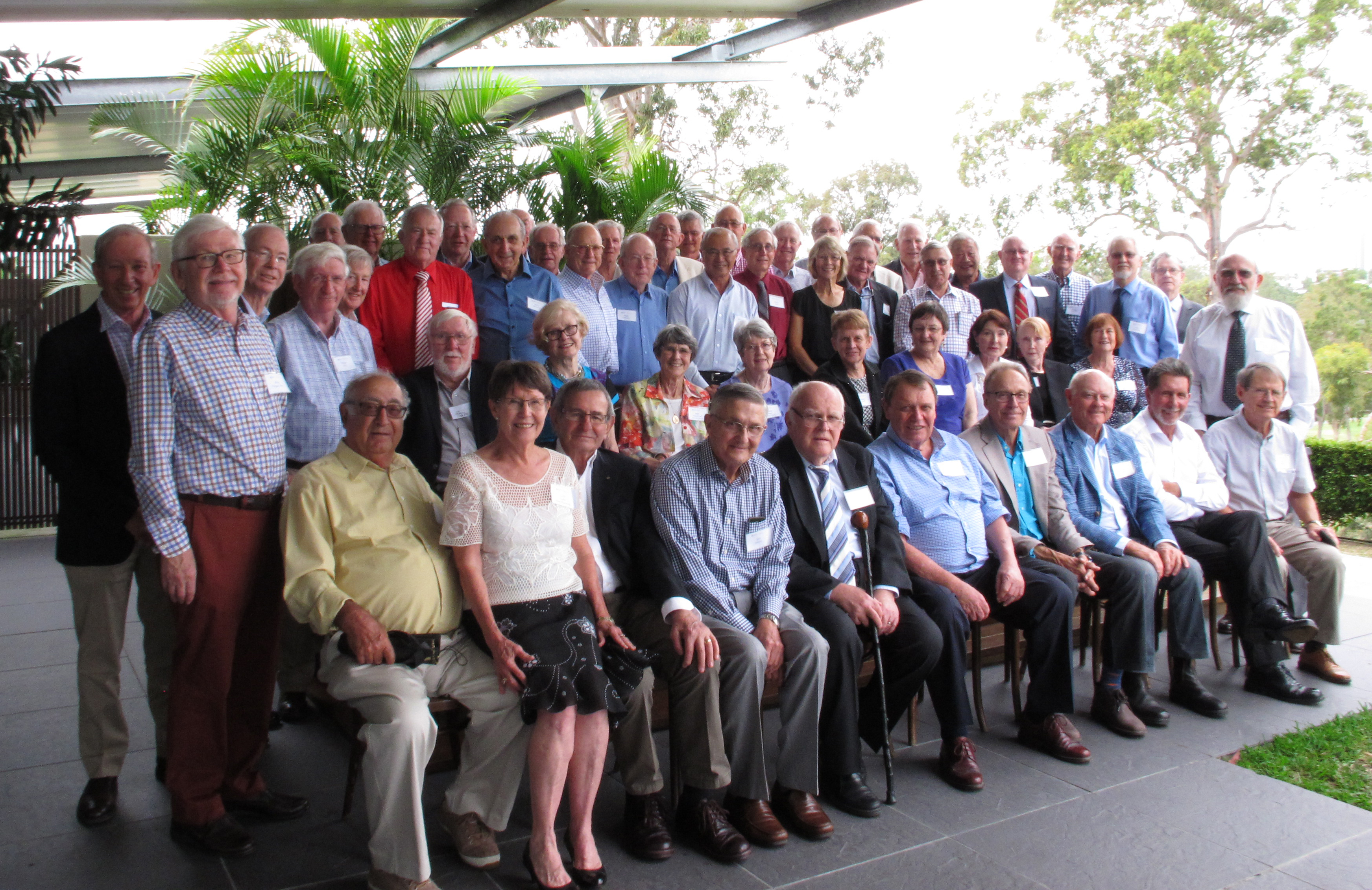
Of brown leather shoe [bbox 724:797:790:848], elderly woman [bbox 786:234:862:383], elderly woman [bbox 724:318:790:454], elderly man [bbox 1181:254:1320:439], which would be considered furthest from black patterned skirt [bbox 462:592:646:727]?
elderly man [bbox 1181:254:1320:439]

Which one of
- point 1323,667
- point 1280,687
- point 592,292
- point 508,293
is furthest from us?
point 592,292

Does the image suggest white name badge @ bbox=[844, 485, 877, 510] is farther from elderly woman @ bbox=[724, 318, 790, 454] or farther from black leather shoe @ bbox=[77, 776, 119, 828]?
black leather shoe @ bbox=[77, 776, 119, 828]

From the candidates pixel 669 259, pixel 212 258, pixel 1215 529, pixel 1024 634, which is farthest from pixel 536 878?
pixel 669 259

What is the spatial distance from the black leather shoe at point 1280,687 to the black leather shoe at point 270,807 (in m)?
4.17

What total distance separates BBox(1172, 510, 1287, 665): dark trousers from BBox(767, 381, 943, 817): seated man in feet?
6.19

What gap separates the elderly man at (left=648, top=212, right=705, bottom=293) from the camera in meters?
5.86

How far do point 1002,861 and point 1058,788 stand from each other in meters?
0.66

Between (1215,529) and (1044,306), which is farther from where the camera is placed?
(1044,306)

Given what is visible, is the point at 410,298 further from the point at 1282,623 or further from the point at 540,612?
the point at 1282,623

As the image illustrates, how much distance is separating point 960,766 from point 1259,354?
379 centimetres

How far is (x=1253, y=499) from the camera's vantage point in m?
4.99

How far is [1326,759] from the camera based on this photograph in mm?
3682

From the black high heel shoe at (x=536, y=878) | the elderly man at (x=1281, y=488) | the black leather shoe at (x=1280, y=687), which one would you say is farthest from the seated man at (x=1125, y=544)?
the black high heel shoe at (x=536, y=878)

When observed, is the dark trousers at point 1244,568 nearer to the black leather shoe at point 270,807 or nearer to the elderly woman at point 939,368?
the elderly woman at point 939,368
